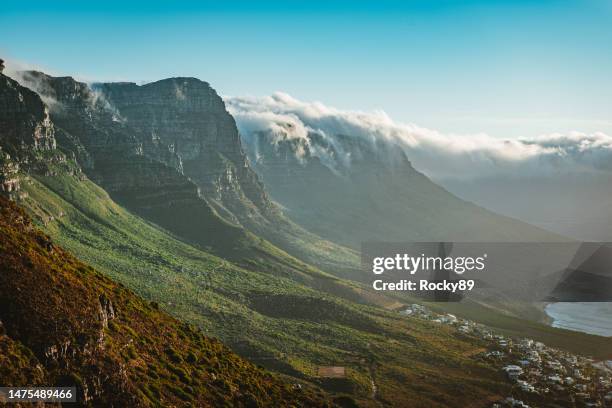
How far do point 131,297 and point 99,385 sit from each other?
48041 mm

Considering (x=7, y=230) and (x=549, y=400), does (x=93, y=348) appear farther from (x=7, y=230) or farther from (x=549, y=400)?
(x=549, y=400)

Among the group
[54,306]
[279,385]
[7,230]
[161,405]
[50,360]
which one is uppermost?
[7,230]

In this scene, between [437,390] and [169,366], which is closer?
[169,366]

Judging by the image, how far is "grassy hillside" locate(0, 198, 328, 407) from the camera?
73.2 metres

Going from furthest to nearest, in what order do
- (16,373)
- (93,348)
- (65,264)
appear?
(65,264)
(93,348)
(16,373)

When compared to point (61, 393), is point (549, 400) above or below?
below

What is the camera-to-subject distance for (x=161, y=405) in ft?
270

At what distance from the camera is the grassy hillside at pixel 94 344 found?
7319 centimetres

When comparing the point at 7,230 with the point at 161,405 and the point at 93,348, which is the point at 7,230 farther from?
the point at 161,405

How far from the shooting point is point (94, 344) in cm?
7931

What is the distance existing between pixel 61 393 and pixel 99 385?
18.2 ft

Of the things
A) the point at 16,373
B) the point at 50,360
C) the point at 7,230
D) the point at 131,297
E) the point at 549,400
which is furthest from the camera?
the point at 549,400

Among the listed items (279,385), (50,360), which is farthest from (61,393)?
(279,385)

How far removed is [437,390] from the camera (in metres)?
191
